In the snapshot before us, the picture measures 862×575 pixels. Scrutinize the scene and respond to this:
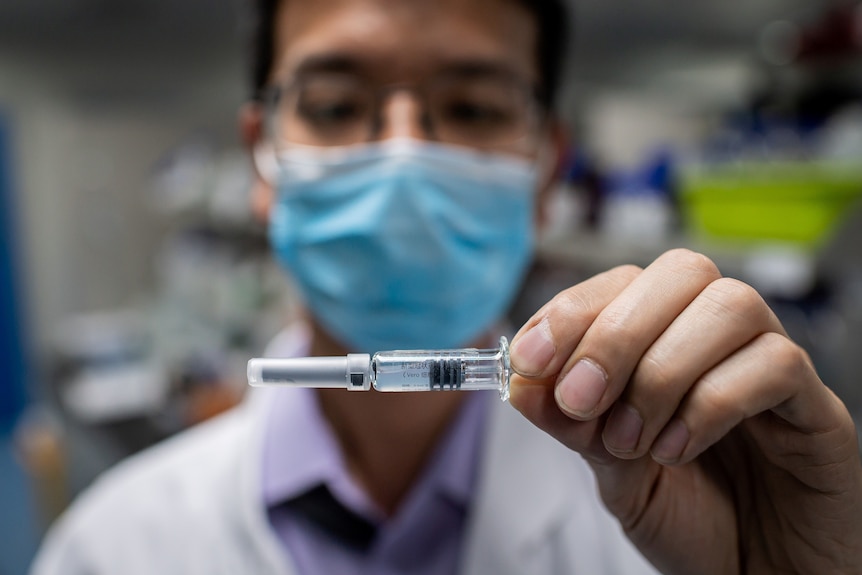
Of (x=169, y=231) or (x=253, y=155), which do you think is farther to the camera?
(x=169, y=231)

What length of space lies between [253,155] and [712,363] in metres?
0.90

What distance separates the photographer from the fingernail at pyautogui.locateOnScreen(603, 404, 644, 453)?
41 centimetres

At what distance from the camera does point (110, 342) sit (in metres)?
2.95

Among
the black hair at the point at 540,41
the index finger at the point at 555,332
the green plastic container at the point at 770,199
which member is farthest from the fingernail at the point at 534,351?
the green plastic container at the point at 770,199

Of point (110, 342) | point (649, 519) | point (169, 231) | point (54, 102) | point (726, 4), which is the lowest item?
point (110, 342)

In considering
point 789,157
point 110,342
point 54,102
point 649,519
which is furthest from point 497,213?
point 54,102

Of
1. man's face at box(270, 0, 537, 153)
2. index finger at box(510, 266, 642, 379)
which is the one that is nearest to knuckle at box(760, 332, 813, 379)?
index finger at box(510, 266, 642, 379)

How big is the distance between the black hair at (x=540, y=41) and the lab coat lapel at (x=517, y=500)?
1.72 feet

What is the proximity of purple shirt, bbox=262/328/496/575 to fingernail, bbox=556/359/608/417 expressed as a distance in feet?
1.69

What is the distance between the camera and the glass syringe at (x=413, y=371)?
1.46 feet

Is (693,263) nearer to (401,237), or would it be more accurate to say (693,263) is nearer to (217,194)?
(401,237)

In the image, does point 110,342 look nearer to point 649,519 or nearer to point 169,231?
point 169,231

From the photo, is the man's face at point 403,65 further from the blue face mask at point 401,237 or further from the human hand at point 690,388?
the human hand at point 690,388

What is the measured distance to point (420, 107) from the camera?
86 cm
